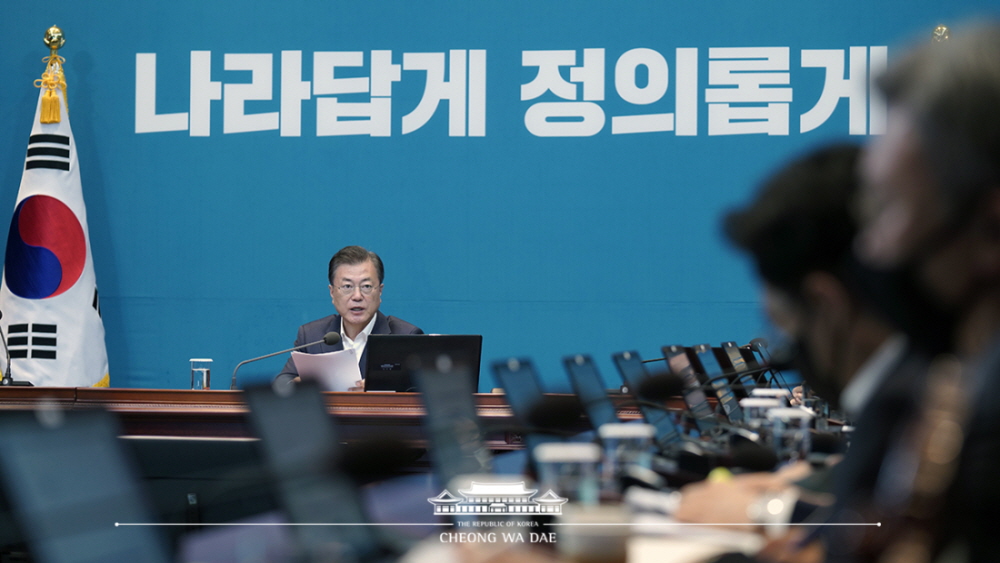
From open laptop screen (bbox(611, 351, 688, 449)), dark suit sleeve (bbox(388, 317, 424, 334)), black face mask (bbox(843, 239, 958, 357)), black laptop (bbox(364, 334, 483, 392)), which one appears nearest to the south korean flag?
dark suit sleeve (bbox(388, 317, 424, 334))

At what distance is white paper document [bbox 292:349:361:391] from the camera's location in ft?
10.7

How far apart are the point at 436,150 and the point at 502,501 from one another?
4078 millimetres

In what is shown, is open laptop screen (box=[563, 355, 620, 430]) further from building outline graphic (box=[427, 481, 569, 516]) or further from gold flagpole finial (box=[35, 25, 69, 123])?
gold flagpole finial (box=[35, 25, 69, 123])

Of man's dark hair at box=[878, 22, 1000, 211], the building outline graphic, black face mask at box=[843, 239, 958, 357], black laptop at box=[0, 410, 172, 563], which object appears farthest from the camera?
the building outline graphic

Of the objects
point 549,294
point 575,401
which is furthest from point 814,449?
point 549,294

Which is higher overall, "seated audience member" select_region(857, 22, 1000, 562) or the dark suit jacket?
"seated audience member" select_region(857, 22, 1000, 562)

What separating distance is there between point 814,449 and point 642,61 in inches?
138

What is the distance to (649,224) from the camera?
202 inches

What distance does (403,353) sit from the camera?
306 centimetres

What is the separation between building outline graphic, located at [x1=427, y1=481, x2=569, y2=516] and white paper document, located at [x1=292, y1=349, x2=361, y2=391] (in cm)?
206

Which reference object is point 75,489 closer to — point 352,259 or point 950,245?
point 950,245

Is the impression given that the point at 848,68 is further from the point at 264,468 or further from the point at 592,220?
the point at 264,468

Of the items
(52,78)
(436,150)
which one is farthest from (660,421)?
(52,78)

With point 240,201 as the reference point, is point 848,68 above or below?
above
